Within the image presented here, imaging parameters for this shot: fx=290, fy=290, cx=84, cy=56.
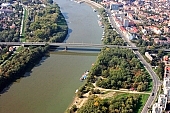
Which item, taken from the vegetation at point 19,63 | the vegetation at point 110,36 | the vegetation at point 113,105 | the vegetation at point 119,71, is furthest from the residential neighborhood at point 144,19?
the vegetation at point 113,105

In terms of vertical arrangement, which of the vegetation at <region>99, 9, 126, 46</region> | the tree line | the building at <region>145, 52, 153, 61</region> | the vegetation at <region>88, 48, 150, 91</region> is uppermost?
the vegetation at <region>99, 9, 126, 46</region>

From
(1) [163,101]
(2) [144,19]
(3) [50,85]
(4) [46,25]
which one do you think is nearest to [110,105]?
(1) [163,101]

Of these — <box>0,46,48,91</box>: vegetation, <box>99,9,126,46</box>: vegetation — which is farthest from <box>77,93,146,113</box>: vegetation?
<box>99,9,126,46</box>: vegetation

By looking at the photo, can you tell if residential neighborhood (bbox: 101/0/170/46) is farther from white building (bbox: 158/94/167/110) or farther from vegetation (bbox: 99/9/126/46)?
white building (bbox: 158/94/167/110)

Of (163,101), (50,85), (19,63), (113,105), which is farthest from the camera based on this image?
(19,63)

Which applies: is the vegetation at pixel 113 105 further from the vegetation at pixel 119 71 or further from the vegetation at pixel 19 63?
the vegetation at pixel 19 63

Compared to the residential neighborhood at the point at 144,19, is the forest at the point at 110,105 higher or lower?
lower

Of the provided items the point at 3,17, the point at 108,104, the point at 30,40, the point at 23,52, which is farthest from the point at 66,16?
the point at 108,104

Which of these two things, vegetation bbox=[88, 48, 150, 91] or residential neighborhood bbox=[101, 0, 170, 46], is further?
residential neighborhood bbox=[101, 0, 170, 46]

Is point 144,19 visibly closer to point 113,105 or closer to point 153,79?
point 153,79
